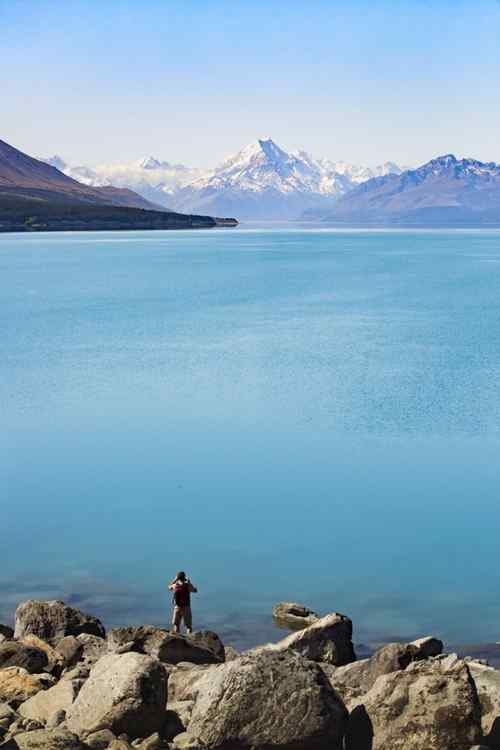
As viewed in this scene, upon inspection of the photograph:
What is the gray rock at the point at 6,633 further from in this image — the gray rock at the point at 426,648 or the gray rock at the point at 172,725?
the gray rock at the point at 426,648

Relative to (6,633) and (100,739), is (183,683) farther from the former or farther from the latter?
(6,633)

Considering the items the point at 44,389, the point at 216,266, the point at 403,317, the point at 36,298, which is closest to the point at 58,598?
the point at 44,389

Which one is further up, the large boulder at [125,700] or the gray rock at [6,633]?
the large boulder at [125,700]

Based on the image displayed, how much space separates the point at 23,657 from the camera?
14.3 meters

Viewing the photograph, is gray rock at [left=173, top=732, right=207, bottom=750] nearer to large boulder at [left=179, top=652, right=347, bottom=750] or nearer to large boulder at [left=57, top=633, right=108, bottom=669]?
large boulder at [left=179, top=652, right=347, bottom=750]

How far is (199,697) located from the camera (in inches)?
448

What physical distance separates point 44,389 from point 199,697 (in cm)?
3136

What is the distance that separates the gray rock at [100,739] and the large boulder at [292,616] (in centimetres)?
657

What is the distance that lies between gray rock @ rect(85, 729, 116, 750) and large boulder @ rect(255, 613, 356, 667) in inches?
174

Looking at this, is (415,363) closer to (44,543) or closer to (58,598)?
(44,543)

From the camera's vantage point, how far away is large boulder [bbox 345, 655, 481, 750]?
11.2m

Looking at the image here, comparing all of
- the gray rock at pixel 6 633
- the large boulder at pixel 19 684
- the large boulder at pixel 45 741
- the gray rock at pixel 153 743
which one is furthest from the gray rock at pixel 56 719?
the gray rock at pixel 6 633

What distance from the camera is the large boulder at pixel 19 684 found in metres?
12.9

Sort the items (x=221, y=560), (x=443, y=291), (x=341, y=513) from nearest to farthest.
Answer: (x=221, y=560), (x=341, y=513), (x=443, y=291)
